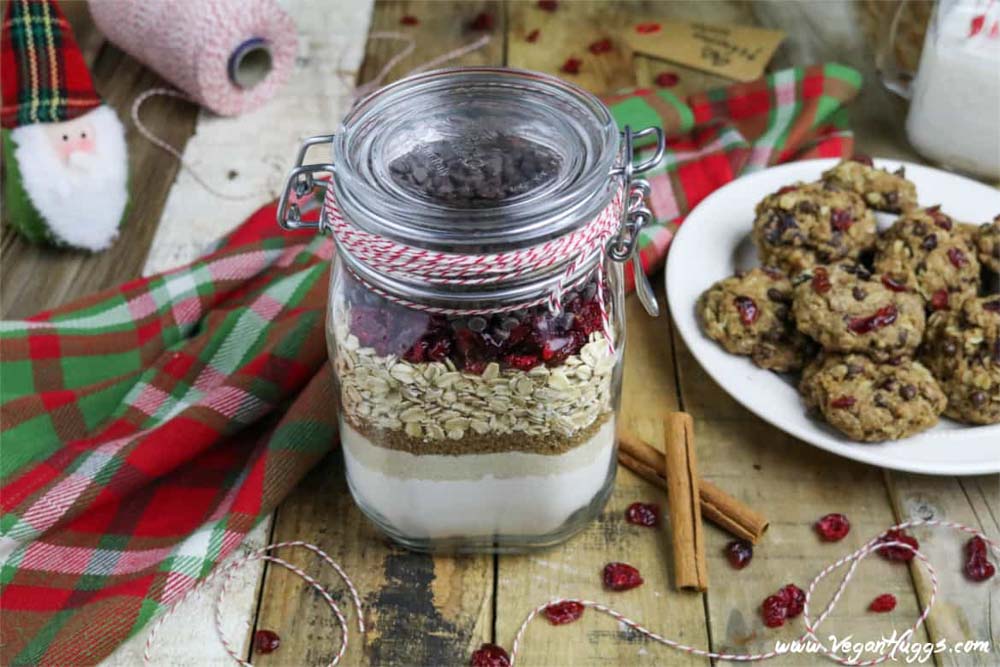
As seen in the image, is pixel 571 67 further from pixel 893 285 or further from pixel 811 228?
pixel 893 285

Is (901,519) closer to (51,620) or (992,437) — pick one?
(992,437)

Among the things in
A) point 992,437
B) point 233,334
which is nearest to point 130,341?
point 233,334

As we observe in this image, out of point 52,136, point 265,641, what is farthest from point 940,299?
point 52,136

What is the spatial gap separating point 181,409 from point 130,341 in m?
0.17

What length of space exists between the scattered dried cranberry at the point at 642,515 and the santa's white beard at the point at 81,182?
97 centimetres

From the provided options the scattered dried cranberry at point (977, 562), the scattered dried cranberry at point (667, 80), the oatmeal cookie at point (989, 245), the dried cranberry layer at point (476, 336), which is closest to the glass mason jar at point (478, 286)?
the dried cranberry layer at point (476, 336)

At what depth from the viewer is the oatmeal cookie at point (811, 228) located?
1.45m

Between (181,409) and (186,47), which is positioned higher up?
(186,47)

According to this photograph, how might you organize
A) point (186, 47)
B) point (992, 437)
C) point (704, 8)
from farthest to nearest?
1. point (704, 8)
2. point (186, 47)
3. point (992, 437)

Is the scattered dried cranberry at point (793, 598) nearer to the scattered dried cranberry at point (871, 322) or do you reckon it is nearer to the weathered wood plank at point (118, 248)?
the scattered dried cranberry at point (871, 322)

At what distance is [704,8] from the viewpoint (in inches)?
89.0

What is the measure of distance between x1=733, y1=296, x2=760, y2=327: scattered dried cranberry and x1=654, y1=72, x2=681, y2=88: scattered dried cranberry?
2.63 feet

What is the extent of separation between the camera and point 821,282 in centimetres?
133

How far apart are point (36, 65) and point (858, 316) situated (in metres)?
1.27
